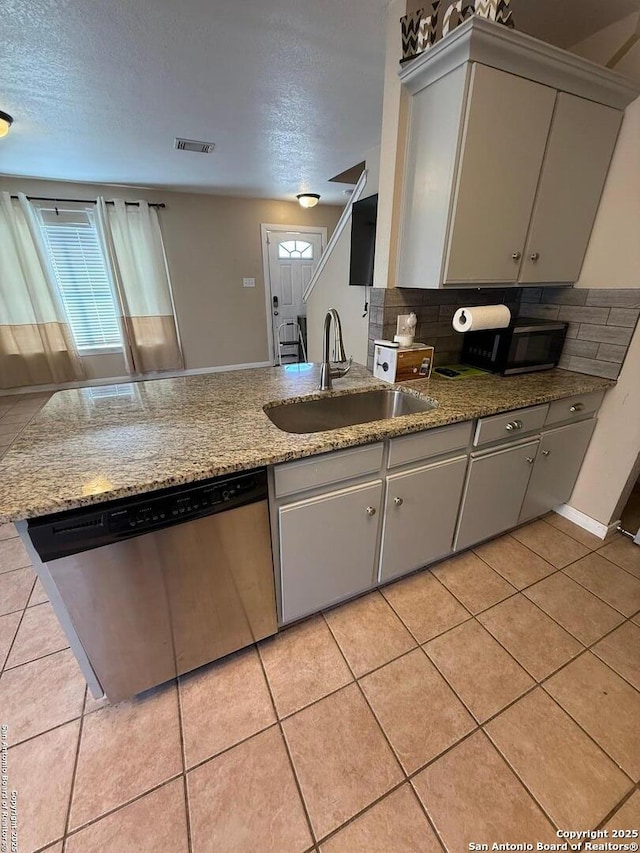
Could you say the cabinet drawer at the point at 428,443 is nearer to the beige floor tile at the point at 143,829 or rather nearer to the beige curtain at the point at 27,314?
the beige floor tile at the point at 143,829

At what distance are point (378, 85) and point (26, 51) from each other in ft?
6.15

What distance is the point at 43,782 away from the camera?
3.50 ft

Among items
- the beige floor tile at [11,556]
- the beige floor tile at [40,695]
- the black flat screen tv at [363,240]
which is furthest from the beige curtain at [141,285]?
the beige floor tile at [40,695]

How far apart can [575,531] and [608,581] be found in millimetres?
378

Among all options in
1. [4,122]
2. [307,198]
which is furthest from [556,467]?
[307,198]

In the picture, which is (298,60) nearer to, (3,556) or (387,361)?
(387,361)

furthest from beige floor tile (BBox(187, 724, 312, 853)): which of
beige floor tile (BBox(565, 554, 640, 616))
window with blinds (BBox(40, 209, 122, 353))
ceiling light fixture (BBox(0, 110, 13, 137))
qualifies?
window with blinds (BBox(40, 209, 122, 353))

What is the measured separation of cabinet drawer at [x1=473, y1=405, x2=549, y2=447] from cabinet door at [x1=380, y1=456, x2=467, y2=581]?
0.15 metres

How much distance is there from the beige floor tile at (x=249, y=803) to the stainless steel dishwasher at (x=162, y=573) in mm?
320

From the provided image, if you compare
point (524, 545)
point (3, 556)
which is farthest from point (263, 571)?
point (3, 556)

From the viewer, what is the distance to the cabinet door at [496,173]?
1.33 metres

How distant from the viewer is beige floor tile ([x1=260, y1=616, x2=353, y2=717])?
1.29 m

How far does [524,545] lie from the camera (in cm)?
198

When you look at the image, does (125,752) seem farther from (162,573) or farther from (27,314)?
(27,314)
